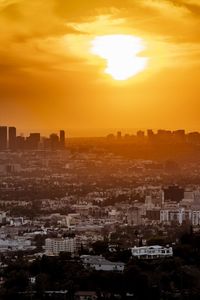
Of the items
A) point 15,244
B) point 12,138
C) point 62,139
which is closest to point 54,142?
point 62,139

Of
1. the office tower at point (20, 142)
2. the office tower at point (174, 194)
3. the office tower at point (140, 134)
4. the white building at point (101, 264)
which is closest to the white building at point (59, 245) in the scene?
the white building at point (101, 264)

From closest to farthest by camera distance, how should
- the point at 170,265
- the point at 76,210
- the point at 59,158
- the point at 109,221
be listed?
the point at 170,265 < the point at 109,221 < the point at 76,210 < the point at 59,158

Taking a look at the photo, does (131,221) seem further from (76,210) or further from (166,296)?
(166,296)

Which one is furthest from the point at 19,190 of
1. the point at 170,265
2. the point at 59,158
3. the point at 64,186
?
the point at 170,265

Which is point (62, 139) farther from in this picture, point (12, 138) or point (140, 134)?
point (140, 134)

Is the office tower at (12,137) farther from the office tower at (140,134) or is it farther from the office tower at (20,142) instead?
the office tower at (140,134)

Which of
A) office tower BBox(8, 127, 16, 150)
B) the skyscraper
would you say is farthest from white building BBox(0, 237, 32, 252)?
the skyscraper
